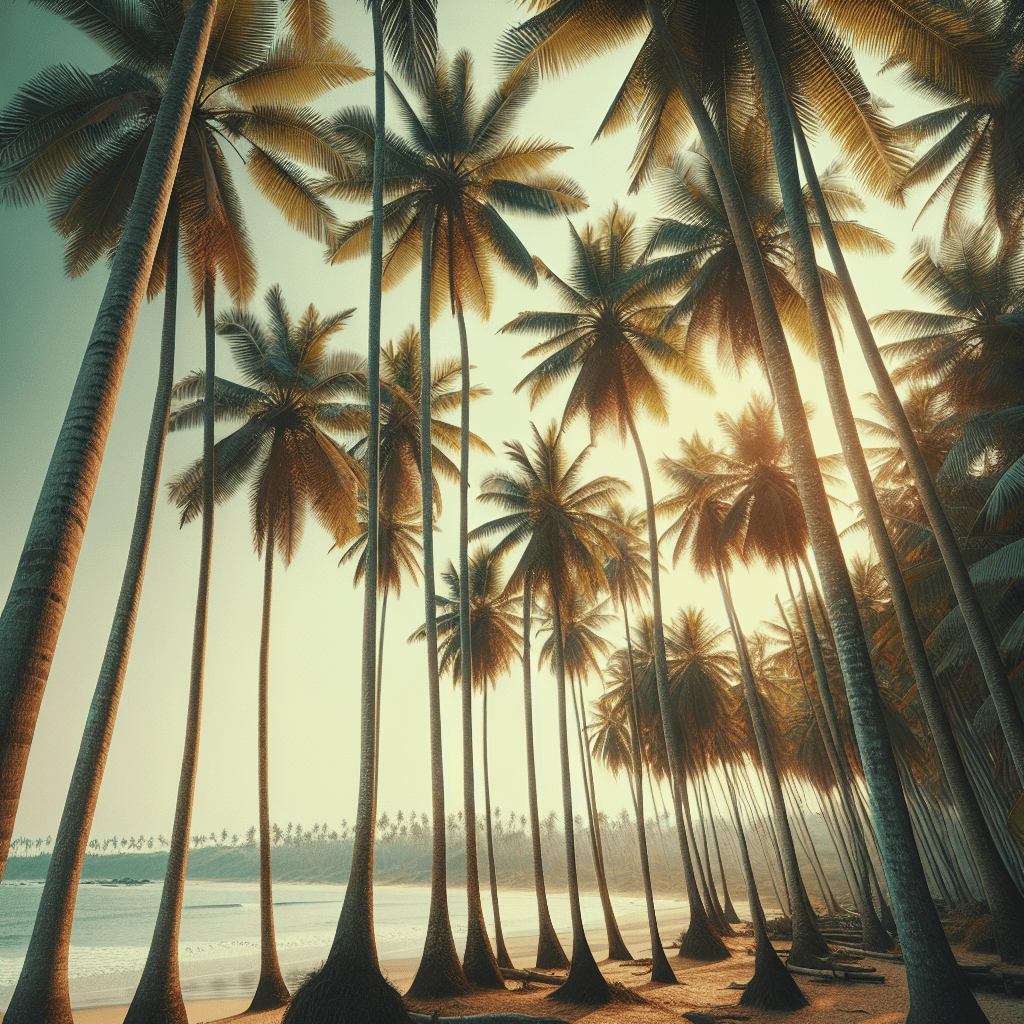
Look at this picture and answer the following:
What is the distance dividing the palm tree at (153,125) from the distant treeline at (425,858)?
69.5 meters

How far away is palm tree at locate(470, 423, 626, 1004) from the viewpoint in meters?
18.0

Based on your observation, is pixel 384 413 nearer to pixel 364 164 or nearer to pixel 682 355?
pixel 364 164

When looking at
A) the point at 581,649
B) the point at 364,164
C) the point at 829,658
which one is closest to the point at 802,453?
the point at 364,164

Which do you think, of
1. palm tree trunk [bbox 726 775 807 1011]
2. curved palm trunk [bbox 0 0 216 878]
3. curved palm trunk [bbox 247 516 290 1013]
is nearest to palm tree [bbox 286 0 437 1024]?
curved palm trunk [bbox 247 516 290 1013]

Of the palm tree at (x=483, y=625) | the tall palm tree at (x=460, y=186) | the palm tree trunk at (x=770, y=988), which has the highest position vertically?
the tall palm tree at (x=460, y=186)

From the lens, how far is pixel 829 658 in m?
27.2

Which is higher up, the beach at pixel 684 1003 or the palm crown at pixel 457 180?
the palm crown at pixel 457 180

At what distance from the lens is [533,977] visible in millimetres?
13594

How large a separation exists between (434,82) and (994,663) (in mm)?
16504

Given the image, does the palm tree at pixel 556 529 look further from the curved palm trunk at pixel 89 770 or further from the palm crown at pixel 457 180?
the curved palm trunk at pixel 89 770

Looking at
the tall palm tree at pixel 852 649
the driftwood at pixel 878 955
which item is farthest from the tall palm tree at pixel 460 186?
the driftwood at pixel 878 955

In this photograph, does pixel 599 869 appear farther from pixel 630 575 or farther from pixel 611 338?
pixel 611 338

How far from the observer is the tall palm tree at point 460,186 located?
14.6 meters

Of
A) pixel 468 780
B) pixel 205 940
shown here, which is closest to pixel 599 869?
pixel 468 780
